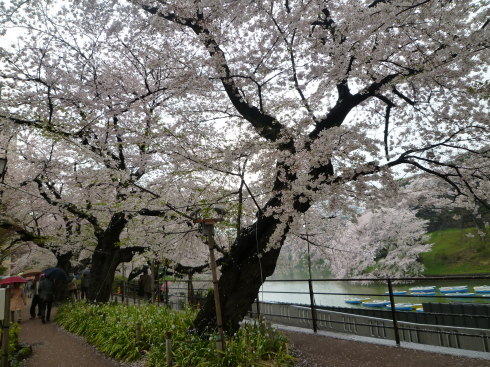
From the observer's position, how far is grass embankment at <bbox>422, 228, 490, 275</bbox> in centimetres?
2403

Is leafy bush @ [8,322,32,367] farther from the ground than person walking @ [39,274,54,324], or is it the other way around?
person walking @ [39,274,54,324]

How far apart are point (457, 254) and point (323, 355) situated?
28700 millimetres

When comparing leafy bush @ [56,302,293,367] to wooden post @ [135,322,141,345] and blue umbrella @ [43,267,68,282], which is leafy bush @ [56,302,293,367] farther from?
blue umbrella @ [43,267,68,282]

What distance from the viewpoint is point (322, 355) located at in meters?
4.24

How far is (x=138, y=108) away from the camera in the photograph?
6.82m

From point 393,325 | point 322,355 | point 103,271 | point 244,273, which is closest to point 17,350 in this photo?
point 103,271

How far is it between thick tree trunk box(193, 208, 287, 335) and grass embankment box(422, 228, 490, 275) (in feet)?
81.1

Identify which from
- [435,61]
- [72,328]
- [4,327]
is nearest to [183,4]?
[435,61]

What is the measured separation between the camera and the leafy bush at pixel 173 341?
4.04 metres

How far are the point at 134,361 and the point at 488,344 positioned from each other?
238 inches

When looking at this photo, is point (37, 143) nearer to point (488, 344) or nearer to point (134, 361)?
point (134, 361)

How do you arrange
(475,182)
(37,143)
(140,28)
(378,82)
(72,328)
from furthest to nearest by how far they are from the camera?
(37,143) < (72,328) < (140,28) < (475,182) < (378,82)

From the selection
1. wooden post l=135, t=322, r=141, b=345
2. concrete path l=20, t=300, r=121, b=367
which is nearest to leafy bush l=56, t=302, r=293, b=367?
wooden post l=135, t=322, r=141, b=345

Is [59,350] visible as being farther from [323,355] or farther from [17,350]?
[323,355]
